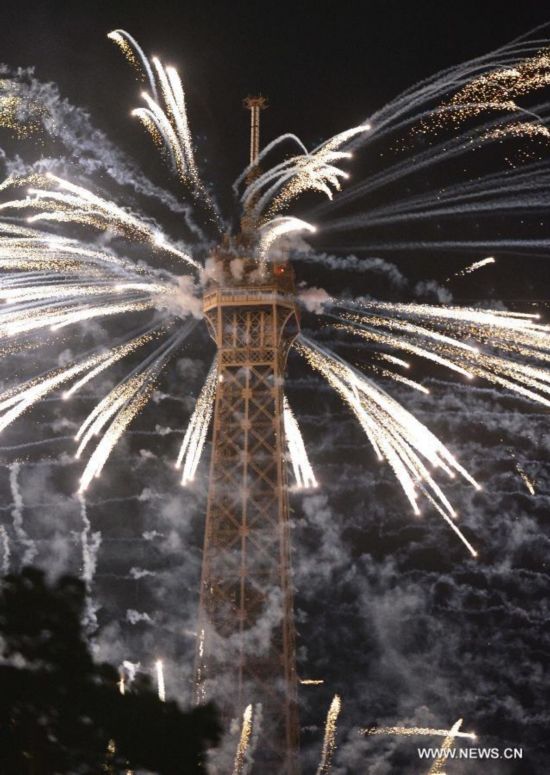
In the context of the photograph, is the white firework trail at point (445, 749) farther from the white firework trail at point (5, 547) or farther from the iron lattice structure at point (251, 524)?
the white firework trail at point (5, 547)

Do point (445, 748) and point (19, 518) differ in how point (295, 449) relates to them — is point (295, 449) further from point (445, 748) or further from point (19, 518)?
point (445, 748)

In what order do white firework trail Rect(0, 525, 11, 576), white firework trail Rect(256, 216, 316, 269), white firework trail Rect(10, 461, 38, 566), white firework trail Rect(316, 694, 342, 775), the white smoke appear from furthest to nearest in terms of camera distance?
the white smoke
white firework trail Rect(10, 461, 38, 566)
white firework trail Rect(316, 694, 342, 775)
white firework trail Rect(0, 525, 11, 576)
white firework trail Rect(256, 216, 316, 269)

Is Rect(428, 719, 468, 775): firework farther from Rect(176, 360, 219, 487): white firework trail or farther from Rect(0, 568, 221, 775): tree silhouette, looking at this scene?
Rect(0, 568, 221, 775): tree silhouette

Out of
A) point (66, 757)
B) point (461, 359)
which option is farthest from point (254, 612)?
point (66, 757)

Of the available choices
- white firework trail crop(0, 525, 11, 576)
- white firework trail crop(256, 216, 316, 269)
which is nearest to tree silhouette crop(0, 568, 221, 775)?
white firework trail crop(256, 216, 316, 269)

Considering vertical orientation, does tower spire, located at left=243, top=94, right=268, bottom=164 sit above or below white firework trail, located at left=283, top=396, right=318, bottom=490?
above
